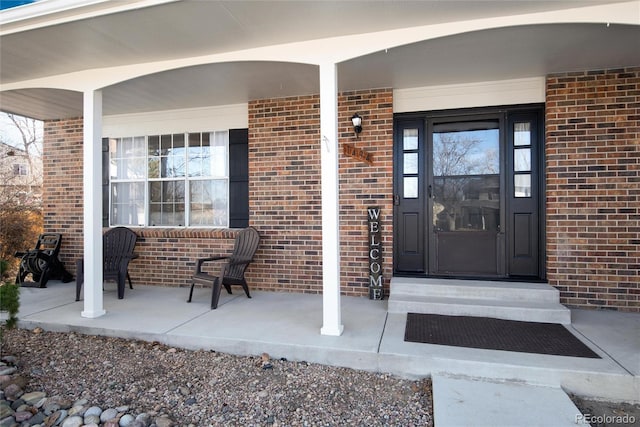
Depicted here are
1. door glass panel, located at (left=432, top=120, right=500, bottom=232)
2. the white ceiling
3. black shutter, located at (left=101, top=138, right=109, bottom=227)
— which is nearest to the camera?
the white ceiling

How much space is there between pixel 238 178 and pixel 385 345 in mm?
3131

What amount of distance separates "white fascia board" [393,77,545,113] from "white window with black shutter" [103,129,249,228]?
2.21m

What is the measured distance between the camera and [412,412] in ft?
7.39

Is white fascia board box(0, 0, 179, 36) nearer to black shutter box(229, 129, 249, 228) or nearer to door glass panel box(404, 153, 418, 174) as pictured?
black shutter box(229, 129, 249, 228)

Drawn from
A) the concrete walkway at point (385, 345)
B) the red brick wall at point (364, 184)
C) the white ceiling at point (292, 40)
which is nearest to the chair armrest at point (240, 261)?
the concrete walkway at point (385, 345)

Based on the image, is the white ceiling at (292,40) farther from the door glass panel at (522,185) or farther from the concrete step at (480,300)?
the concrete step at (480,300)

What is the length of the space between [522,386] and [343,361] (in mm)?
1247

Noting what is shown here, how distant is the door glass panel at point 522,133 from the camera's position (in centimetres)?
422

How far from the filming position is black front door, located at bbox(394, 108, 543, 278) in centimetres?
423

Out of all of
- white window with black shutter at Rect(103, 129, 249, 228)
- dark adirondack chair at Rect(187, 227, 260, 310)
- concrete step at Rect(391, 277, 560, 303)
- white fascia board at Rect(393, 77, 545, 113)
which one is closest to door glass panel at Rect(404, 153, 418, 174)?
white fascia board at Rect(393, 77, 545, 113)

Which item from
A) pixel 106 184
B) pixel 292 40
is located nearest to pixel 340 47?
pixel 292 40

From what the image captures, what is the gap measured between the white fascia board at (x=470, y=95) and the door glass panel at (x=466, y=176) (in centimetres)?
26

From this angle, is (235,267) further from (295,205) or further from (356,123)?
(356,123)

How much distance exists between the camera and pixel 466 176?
4.39 meters
